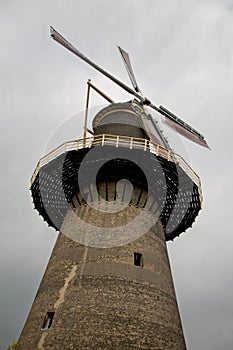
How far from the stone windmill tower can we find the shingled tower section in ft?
0.13

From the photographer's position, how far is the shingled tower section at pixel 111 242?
12.2m

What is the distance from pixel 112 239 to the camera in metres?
14.5

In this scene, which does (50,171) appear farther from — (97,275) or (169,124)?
(169,124)

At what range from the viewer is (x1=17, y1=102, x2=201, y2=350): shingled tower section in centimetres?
1222

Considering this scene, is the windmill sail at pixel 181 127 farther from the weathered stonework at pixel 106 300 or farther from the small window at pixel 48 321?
the small window at pixel 48 321

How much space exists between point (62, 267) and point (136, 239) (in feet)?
11.6

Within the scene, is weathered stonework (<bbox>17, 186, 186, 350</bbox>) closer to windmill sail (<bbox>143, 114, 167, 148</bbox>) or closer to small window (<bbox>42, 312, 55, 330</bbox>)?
small window (<bbox>42, 312, 55, 330</bbox>)

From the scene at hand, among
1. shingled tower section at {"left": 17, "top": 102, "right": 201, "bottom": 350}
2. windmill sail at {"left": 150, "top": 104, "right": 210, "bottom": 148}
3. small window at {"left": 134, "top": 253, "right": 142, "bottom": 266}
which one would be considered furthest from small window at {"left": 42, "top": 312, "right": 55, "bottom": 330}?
windmill sail at {"left": 150, "top": 104, "right": 210, "bottom": 148}

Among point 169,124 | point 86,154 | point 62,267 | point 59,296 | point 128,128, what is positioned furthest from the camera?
point 169,124

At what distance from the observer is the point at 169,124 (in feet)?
78.1

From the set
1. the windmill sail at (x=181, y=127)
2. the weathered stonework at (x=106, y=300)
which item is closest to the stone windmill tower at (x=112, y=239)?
the weathered stonework at (x=106, y=300)

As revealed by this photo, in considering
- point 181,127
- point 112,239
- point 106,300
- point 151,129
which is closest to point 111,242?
point 112,239

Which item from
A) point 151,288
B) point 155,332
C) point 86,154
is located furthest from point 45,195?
point 155,332

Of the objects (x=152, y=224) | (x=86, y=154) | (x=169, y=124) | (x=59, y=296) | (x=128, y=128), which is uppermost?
(x=169, y=124)
